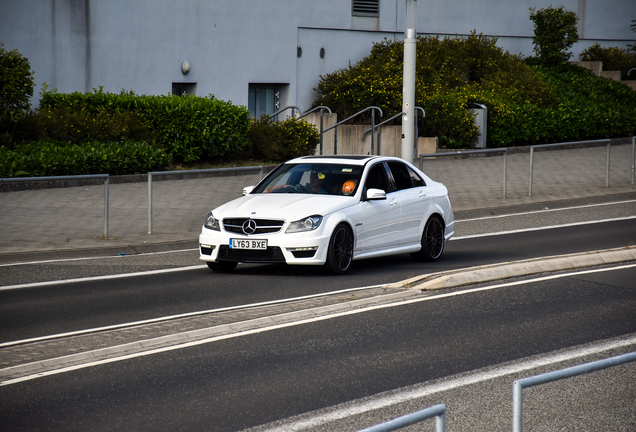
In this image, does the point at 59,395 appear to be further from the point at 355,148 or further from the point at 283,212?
the point at 355,148

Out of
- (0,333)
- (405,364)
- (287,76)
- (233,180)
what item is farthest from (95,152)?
(405,364)

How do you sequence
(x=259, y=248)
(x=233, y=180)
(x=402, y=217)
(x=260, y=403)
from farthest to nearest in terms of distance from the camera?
(x=233, y=180)
(x=402, y=217)
(x=259, y=248)
(x=260, y=403)

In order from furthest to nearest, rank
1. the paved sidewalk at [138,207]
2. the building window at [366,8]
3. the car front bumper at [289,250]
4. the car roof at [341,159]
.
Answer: the building window at [366,8] < the paved sidewalk at [138,207] < the car roof at [341,159] < the car front bumper at [289,250]

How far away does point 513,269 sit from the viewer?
36.3ft

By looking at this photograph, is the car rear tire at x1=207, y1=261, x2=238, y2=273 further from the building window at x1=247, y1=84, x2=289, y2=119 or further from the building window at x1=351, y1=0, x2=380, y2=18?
the building window at x1=351, y1=0, x2=380, y2=18

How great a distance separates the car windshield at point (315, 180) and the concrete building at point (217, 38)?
12910 mm

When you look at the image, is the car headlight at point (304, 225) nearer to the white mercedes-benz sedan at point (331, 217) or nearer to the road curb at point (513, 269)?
the white mercedes-benz sedan at point (331, 217)

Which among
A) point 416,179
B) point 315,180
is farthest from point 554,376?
point 416,179

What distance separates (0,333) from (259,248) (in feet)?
11.7

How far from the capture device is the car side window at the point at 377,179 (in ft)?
39.7

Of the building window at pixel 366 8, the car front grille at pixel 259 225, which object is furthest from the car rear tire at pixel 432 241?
the building window at pixel 366 8

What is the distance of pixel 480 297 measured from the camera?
32.1 feet

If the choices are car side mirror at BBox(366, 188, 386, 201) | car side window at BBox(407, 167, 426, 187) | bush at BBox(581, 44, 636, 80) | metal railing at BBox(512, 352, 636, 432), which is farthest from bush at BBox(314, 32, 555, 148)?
metal railing at BBox(512, 352, 636, 432)

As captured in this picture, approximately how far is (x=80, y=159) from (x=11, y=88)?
2.35 metres
